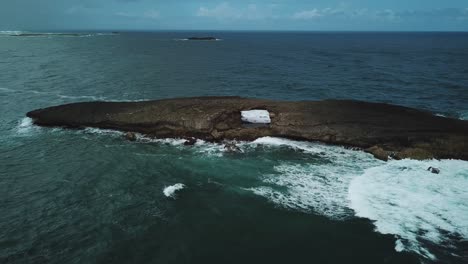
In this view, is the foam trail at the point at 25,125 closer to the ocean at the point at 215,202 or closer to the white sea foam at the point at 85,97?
the ocean at the point at 215,202

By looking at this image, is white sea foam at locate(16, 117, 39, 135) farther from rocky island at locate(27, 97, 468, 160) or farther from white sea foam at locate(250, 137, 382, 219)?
white sea foam at locate(250, 137, 382, 219)

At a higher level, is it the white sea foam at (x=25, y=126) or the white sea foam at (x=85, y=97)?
the white sea foam at (x=85, y=97)

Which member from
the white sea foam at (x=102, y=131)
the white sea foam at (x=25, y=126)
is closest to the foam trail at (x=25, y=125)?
the white sea foam at (x=25, y=126)

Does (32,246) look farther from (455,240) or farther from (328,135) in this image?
(328,135)

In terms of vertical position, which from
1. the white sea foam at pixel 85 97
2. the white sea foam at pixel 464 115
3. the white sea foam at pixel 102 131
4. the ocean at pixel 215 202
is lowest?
the ocean at pixel 215 202

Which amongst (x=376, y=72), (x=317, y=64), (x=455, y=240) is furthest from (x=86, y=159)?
(x=317, y=64)

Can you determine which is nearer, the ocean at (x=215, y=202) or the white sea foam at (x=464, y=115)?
the ocean at (x=215, y=202)

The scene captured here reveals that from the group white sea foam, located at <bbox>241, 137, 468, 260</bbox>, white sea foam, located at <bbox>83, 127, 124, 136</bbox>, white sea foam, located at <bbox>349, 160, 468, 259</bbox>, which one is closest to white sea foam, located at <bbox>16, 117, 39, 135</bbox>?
white sea foam, located at <bbox>83, 127, 124, 136</bbox>

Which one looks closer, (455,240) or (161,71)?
(455,240)
